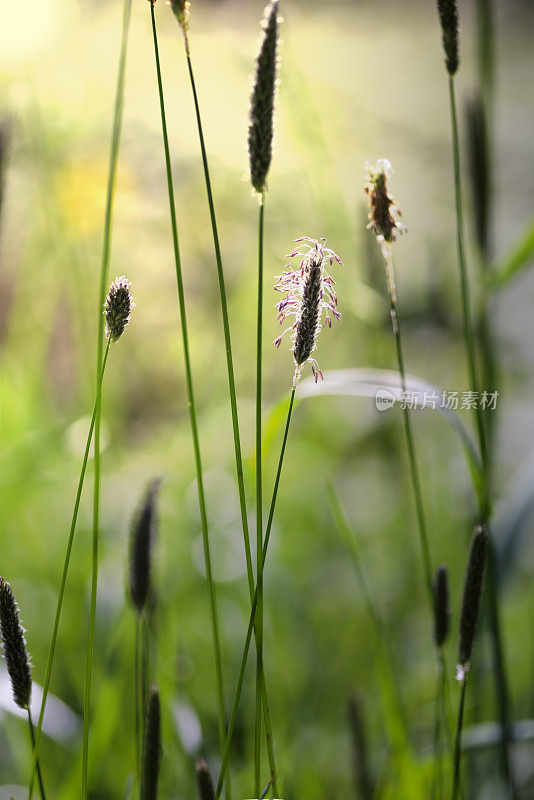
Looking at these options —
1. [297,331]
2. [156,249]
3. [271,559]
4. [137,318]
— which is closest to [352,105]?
[156,249]

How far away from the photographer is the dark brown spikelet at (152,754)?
27 centimetres

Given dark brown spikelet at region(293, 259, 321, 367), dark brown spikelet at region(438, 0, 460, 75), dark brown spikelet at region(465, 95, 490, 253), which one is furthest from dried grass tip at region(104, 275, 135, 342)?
dark brown spikelet at region(465, 95, 490, 253)

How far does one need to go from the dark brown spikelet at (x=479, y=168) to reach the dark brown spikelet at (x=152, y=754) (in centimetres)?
32

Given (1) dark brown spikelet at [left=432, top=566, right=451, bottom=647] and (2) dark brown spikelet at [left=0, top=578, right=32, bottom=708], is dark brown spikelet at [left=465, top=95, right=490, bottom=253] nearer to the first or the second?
(1) dark brown spikelet at [left=432, top=566, right=451, bottom=647]

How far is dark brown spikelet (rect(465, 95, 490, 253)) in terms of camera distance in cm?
43

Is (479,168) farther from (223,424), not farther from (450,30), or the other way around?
(223,424)

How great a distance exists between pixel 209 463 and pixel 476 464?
2.46 ft

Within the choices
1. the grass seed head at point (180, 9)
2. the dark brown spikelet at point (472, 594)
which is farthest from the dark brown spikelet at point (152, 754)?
the grass seed head at point (180, 9)

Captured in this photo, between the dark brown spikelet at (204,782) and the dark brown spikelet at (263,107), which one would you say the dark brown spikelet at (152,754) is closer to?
the dark brown spikelet at (204,782)

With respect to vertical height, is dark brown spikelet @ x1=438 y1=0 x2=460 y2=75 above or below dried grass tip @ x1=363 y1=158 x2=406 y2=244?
above

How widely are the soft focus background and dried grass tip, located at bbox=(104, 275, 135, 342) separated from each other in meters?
0.10

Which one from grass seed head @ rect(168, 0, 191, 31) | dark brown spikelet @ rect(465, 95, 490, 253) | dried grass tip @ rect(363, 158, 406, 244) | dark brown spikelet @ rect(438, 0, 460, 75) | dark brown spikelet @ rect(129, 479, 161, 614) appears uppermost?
dark brown spikelet @ rect(465, 95, 490, 253)

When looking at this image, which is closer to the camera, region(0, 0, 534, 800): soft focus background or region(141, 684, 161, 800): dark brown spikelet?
region(141, 684, 161, 800): dark brown spikelet

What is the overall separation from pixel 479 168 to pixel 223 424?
61 centimetres
